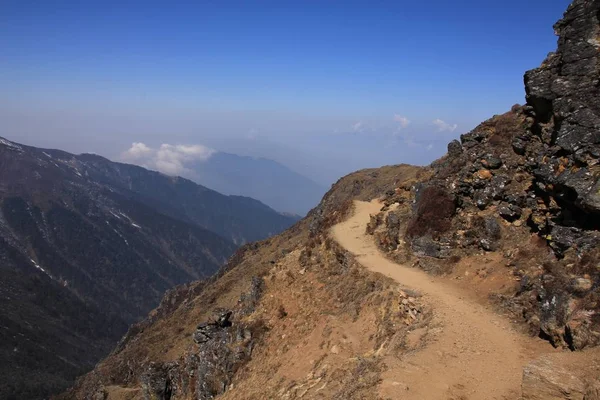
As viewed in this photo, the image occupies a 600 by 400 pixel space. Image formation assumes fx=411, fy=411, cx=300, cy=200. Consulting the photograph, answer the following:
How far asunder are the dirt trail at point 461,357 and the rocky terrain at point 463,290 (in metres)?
0.07

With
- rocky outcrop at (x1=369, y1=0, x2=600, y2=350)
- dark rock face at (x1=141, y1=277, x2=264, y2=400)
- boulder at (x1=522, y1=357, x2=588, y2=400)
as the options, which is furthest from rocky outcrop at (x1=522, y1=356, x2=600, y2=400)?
dark rock face at (x1=141, y1=277, x2=264, y2=400)

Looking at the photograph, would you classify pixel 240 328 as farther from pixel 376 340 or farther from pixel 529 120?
pixel 529 120

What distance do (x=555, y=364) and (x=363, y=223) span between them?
2759 cm

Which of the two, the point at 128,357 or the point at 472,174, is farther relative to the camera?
the point at 128,357

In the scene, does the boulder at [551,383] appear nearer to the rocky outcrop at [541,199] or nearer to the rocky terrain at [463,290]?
the rocky terrain at [463,290]

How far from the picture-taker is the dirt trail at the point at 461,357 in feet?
42.6

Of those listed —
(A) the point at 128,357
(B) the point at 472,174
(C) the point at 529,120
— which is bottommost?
(A) the point at 128,357

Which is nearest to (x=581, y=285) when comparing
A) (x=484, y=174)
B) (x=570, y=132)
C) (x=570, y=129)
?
(x=570, y=132)

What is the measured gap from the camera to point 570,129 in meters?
21.1

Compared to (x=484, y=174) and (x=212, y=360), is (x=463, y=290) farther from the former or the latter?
(x=212, y=360)

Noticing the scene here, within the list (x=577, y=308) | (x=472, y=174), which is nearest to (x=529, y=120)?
(x=472, y=174)

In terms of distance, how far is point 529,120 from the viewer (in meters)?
27.0

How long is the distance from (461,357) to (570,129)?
1370 centimetres

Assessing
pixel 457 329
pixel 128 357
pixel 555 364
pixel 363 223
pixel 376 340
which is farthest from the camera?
pixel 128 357
